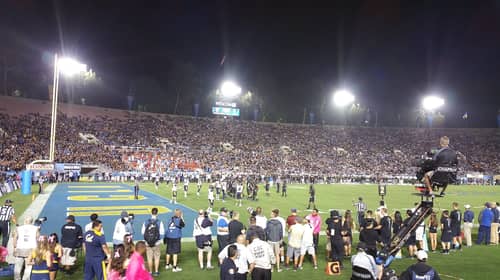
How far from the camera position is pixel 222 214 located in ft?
37.4

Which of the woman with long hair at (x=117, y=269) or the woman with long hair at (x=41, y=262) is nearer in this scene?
the woman with long hair at (x=117, y=269)

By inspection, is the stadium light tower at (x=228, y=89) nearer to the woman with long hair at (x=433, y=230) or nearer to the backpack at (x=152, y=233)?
the woman with long hair at (x=433, y=230)

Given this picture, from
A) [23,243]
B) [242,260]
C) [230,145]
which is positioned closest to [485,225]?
[242,260]

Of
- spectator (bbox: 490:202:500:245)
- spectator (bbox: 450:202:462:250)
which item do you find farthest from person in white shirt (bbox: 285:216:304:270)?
spectator (bbox: 490:202:500:245)

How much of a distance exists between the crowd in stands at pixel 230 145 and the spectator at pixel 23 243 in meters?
33.8

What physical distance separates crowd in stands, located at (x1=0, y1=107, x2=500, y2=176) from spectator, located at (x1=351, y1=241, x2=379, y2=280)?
40614mm

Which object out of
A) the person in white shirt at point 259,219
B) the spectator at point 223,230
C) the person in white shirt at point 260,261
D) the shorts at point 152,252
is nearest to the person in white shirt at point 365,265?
the person in white shirt at point 260,261

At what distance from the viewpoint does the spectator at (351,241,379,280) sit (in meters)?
6.63

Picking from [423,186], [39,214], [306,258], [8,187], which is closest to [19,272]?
[306,258]

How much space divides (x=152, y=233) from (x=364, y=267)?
19.9 ft

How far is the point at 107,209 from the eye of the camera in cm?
2238

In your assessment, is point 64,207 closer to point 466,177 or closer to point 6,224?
point 6,224

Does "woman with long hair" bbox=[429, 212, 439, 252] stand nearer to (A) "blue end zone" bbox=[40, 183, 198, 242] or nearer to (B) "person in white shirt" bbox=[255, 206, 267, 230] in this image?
(B) "person in white shirt" bbox=[255, 206, 267, 230]

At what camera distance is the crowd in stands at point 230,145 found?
153 ft
